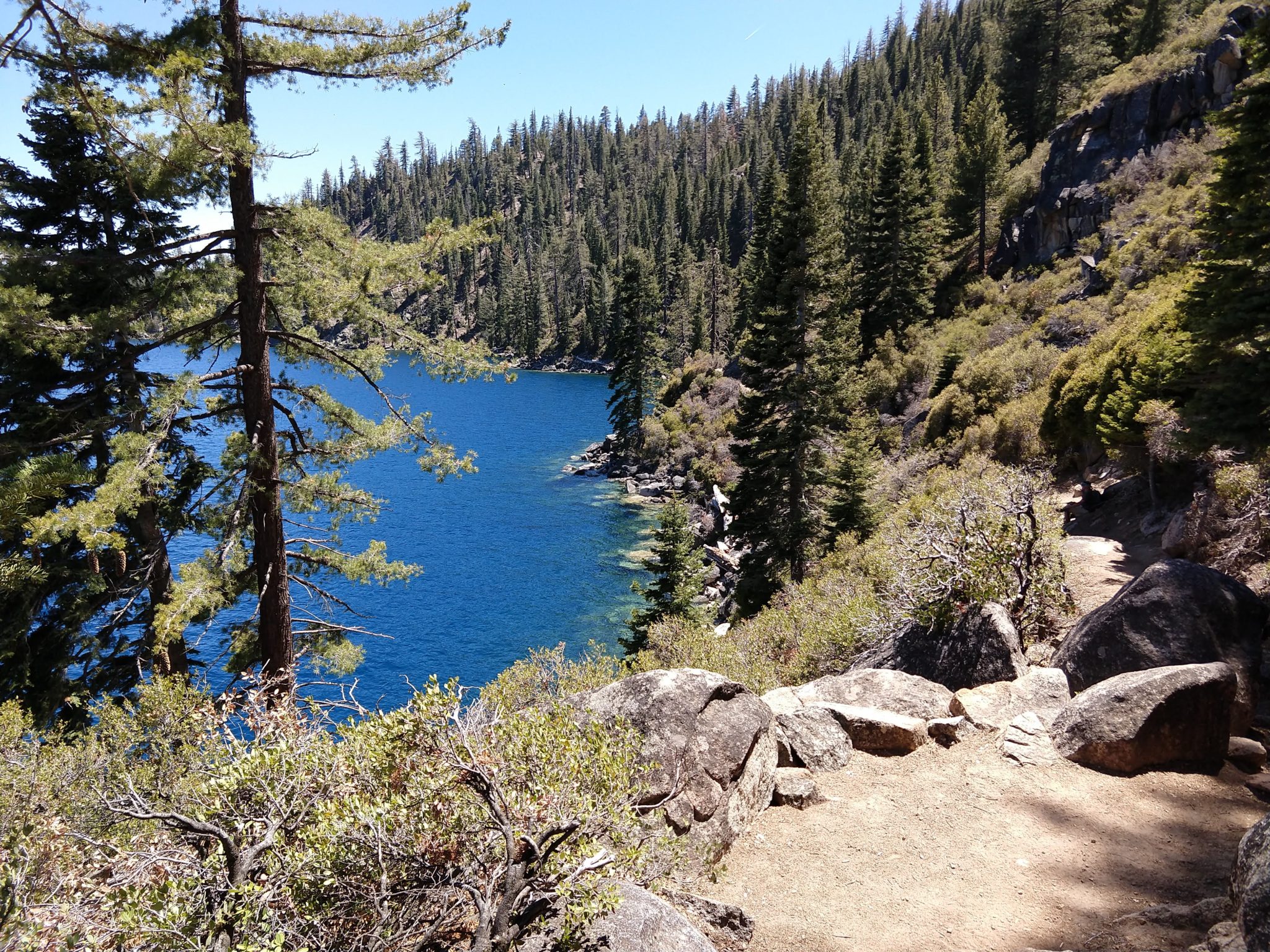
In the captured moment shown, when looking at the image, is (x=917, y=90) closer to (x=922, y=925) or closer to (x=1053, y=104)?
(x=1053, y=104)

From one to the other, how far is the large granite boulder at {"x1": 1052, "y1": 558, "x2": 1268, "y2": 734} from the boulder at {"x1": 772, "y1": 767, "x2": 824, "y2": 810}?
394 cm

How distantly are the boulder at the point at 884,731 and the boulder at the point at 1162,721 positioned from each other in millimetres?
1795

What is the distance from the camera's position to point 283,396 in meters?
10.0

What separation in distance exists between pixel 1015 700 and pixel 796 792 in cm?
347

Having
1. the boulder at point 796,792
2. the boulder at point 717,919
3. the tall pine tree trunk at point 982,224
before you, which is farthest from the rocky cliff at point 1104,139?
the boulder at point 717,919

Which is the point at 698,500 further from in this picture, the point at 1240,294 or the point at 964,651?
the point at 1240,294

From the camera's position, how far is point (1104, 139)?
34812 mm

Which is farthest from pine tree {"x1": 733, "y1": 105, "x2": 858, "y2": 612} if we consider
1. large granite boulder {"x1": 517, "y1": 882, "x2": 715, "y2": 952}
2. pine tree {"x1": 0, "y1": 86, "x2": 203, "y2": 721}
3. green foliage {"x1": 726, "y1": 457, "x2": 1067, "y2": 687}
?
large granite boulder {"x1": 517, "y1": 882, "x2": 715, "y2": 952}

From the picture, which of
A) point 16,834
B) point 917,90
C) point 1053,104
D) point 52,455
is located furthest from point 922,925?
point 917,90

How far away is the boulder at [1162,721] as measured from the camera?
7.11m

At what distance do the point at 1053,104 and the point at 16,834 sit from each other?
62.9 meters

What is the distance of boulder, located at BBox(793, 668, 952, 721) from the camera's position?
9297mm

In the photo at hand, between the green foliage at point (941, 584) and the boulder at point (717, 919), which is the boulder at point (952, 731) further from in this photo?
the boulder at point (717, 919)

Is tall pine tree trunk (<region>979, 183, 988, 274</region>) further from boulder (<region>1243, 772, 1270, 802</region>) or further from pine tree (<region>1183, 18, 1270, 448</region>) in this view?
boulder (<region>1243, 772, 1270, 802</region>)
